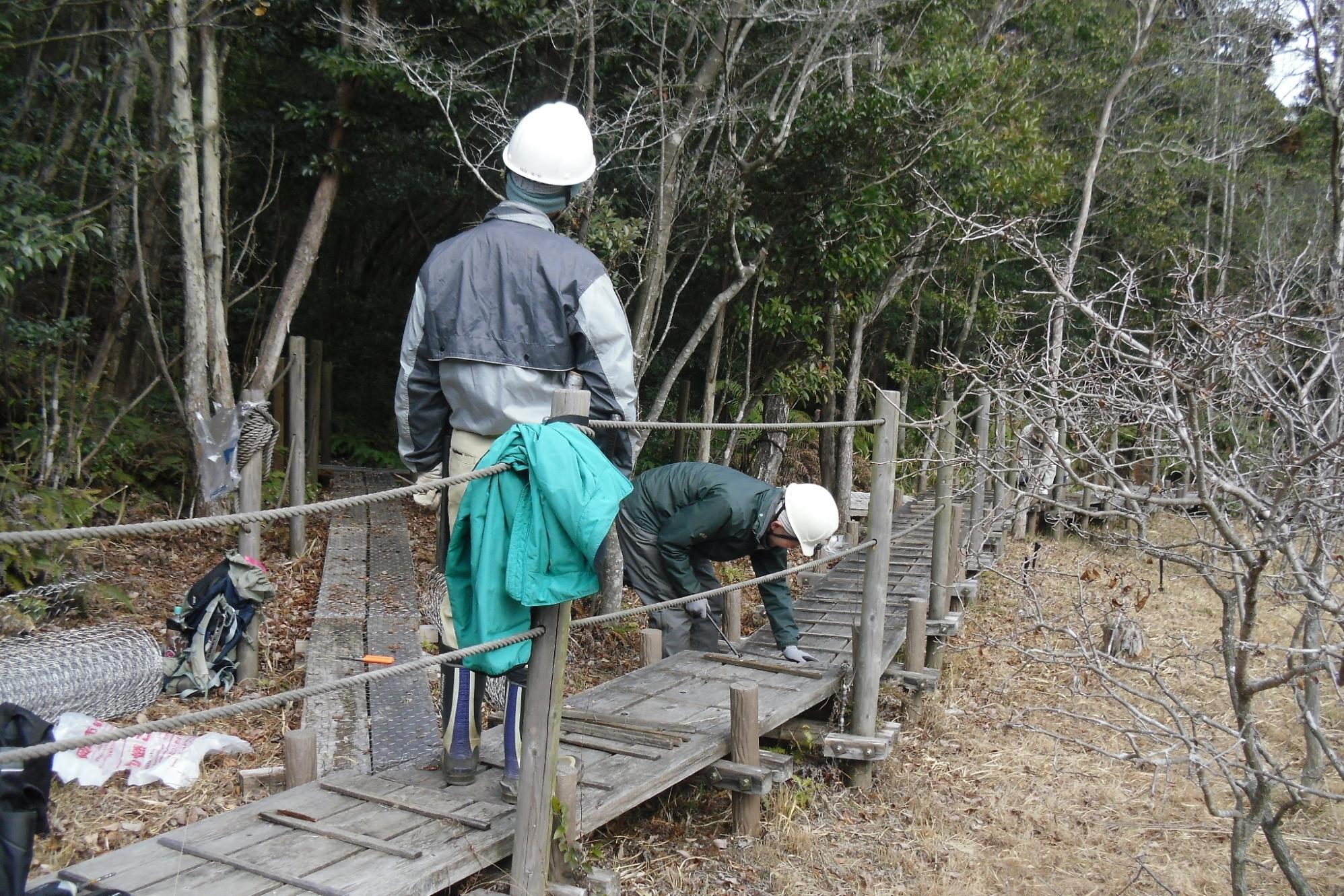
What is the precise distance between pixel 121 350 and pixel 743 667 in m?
6.63

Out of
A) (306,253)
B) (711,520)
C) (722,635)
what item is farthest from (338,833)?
(306,253)

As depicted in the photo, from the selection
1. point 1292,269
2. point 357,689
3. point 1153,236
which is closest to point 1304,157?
point 1153,236

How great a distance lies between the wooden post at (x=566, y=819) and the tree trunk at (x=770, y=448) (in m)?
7.90

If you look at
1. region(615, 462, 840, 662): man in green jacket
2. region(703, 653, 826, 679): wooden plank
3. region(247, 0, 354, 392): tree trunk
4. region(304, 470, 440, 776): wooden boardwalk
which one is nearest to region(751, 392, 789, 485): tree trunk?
region(304, 470, 440, 776): wooden boardwalk

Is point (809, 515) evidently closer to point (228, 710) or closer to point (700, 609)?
point (700, 609)

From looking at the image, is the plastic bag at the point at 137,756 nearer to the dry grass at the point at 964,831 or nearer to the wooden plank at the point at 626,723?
the wooden plank at the point at 626,723

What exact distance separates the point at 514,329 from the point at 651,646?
245 cm

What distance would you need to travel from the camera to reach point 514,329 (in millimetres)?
3199

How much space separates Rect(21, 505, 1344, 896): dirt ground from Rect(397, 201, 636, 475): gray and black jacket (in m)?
1.42

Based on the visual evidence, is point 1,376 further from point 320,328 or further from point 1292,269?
point 1292,269

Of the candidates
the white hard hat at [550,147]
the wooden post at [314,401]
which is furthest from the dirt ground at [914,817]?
the wooden post at [314,401]

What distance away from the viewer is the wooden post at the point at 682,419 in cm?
987

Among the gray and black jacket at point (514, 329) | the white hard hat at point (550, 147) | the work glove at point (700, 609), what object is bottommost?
the work glove at point (700, 609)

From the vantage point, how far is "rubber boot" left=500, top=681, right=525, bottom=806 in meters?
3.16
